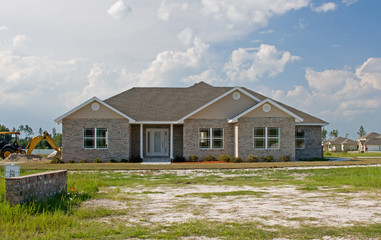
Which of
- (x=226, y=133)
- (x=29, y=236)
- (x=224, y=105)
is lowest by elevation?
(x=29, y=236)

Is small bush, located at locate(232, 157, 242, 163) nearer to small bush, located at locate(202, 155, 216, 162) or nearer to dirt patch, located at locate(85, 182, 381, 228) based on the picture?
small bush, located at locate(202, 155, 216, 162)

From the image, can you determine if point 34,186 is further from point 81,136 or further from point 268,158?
point 268,158

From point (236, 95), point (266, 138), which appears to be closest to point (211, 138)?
point (236, 95)

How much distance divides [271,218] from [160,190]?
5.32 m

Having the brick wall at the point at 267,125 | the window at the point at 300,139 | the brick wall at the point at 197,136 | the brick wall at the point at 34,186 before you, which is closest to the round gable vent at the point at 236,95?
the brick wall at the point at 197,136

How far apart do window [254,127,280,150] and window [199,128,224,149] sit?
2.53m

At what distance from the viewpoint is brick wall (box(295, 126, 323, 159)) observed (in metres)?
30.9

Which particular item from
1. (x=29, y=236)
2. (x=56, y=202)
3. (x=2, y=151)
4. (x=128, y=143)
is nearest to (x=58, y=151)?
(x=2, y=151)

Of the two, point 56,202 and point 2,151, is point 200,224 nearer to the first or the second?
point 56,202

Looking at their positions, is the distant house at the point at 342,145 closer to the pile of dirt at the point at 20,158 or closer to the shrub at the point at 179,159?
the shrub at the point at 179,159

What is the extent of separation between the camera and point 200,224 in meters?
7.31

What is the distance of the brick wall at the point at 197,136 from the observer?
2862 centimetres

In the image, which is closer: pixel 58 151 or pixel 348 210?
pixel 348 210

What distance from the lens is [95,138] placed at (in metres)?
28.8
